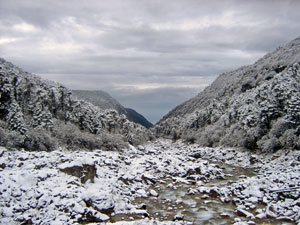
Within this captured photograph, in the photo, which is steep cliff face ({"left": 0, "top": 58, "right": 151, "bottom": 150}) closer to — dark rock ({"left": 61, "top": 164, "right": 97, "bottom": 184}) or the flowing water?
dark rock ({"left": 61, "top": 164, "right": 97, "bottom": 184})

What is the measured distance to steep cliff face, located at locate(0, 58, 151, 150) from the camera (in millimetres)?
35875

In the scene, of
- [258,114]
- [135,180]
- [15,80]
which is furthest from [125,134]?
[135,180]

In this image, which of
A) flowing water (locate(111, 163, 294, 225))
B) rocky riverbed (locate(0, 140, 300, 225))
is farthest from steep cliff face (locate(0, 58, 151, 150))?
flowing water (locate(111, 163, 294, 225))

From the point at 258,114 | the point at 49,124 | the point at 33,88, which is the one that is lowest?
the point at 49,124

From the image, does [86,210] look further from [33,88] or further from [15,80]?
[33,88]

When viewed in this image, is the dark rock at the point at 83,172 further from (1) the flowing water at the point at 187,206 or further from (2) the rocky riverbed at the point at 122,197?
(1) the flowing water at the point at 187,206

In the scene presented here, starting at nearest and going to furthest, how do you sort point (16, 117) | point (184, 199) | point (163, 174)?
point (184, 199) < point (163, 174) < point (16, 117)

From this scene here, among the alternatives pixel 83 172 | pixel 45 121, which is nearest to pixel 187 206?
pixel 83 172

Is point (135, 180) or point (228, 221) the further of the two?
point (135, 180)

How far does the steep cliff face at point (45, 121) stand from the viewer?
35.9 meters

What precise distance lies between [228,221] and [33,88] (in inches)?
2512

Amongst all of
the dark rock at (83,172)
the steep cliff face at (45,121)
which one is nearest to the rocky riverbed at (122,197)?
the dark rock at (83,172)

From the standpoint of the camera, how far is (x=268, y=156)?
39344mm

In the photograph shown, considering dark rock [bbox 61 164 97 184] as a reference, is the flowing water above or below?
below
